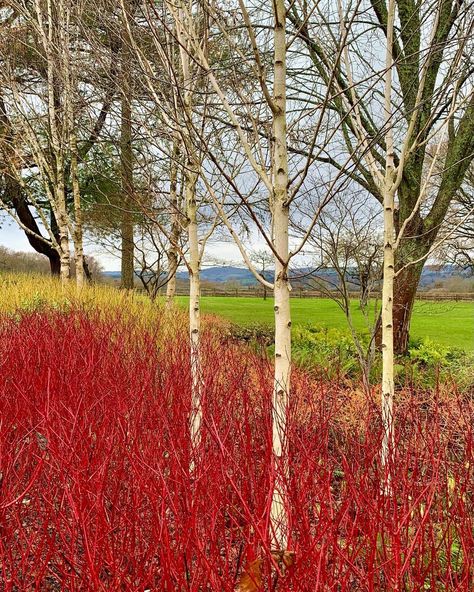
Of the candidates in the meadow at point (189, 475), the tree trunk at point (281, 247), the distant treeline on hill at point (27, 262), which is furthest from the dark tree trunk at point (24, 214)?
the tree trunk at point (281, 247)

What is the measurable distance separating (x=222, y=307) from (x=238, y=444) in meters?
17.6

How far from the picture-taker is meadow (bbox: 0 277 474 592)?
5.80 ft

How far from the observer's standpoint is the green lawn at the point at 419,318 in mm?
12398

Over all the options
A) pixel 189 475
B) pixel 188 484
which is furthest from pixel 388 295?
pixel 188 484

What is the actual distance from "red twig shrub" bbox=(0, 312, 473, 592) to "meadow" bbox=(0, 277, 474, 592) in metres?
0.02

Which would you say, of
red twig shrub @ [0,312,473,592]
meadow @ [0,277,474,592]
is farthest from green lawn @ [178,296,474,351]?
red twig shrub @ [0,312,473,592]

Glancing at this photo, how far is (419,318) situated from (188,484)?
16.5 meters

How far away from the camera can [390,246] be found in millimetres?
3586

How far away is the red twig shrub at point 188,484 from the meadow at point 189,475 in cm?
2

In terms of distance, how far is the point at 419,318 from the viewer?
1717cm

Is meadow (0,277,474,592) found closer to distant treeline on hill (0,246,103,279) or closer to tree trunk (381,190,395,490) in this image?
tree trunk (381,190,395,490)

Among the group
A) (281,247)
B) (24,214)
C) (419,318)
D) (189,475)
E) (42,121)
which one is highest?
(42,121)

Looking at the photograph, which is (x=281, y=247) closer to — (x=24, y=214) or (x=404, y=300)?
(x=404, y=300)

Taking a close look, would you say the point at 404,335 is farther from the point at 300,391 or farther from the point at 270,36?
the point at 270,36
